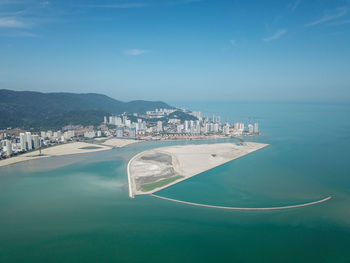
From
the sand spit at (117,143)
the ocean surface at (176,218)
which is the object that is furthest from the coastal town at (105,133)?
the ocean surface at (176,218)

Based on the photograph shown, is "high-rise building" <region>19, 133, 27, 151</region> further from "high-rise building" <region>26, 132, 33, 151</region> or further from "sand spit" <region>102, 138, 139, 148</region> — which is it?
"sand spit" <region>102, 138, 139, 148</region>

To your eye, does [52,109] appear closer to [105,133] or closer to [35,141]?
[105,133]

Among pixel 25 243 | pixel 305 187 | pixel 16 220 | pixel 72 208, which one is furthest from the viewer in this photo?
pixel 305 187

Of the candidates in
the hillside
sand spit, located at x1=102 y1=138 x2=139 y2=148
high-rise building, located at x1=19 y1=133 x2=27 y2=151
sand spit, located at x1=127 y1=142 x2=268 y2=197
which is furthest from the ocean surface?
the hillside

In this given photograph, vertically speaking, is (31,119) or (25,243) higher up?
(31,119)

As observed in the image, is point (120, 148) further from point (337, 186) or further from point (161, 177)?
point (337, 186)

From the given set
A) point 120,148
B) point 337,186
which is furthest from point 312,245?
point 120,148
